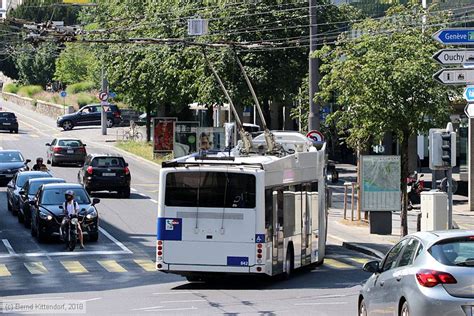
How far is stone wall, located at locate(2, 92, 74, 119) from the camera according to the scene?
95581mm

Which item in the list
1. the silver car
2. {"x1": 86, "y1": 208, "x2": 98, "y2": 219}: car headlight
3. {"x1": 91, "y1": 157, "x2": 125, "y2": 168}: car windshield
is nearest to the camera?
the silver car

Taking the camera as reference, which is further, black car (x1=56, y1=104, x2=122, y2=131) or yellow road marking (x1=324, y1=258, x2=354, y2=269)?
black car (x1=56, y1=104, x2=122, y2=131)

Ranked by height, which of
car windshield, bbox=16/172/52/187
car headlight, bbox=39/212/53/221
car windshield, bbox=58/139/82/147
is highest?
car windshield, bbox=58/139/82/147

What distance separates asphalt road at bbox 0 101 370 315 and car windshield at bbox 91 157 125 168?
13.0ft

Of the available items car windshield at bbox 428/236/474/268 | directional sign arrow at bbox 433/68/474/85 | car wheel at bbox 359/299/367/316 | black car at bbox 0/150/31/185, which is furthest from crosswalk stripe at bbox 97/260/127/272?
black car at bbox 0/150/31/185

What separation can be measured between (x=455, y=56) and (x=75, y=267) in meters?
11.9

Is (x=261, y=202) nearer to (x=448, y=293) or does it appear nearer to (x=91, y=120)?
(x=448, y=293)

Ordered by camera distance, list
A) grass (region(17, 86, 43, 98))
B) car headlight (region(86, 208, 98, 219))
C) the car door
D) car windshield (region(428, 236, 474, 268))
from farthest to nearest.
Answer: grass (region(17, 86, 43, 98)) < car headlight (region(86, 208, 98, 219)) < the car door < car windshield (region(428, 236, 474, 268))

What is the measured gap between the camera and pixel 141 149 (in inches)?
2653

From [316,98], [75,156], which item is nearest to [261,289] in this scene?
[316,98]

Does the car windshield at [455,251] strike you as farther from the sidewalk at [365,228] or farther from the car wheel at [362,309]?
the sidewalk at [365,228]

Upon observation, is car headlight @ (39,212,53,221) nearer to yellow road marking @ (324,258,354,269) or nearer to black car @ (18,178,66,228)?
black car @ (18,178,66,228)

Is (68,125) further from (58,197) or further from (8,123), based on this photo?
(58,197)

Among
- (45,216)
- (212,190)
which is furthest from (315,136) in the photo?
(212,190)
